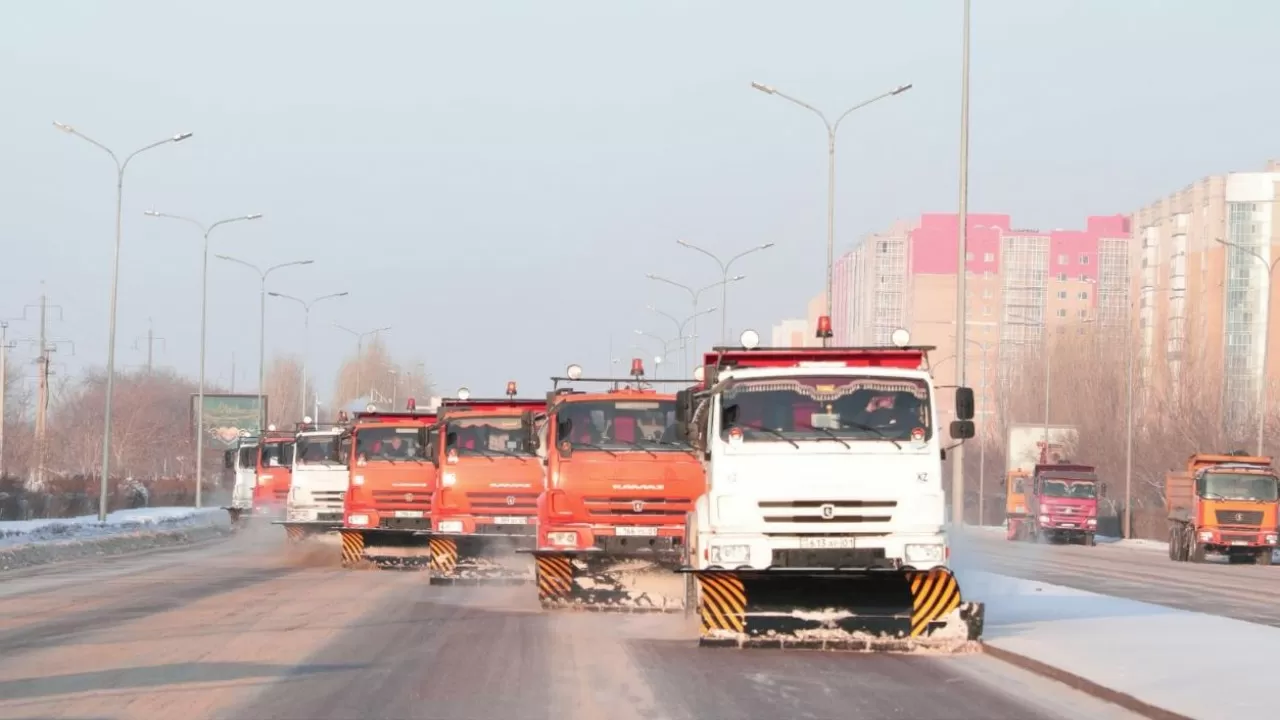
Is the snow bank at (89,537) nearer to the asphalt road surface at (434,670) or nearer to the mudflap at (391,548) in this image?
the mudflap at (391,548)

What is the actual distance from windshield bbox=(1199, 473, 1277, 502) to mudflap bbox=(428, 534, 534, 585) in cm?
2904

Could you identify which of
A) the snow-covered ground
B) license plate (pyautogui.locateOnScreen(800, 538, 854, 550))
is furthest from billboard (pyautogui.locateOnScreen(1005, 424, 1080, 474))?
license plate (pyautogui.locateOnScreen(800, 538, 854, 550))

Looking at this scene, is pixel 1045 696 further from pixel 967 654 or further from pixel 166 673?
pixel 166 673

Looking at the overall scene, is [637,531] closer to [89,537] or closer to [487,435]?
[487,435]

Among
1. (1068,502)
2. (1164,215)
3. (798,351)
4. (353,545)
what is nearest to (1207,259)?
(1164,215)

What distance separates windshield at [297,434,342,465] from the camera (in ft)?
114

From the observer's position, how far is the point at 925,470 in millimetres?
15562

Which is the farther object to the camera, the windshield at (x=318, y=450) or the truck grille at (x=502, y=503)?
the windshield at (x=318, y=450)

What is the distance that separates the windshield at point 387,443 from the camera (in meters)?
29.9

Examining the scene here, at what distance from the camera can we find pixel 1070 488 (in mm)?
63781

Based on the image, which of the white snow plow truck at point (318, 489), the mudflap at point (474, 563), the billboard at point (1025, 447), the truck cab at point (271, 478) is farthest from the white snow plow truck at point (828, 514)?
the billboard at point (1025, 447)

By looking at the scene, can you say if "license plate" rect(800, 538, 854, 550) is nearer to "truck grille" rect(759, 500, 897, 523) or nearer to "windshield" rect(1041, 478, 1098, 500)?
"truck grille" rect(759, 500, 897, 523)

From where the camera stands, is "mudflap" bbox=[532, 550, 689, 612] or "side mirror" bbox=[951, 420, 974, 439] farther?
"mudflap" bbox=[532, 550, 689, 612]

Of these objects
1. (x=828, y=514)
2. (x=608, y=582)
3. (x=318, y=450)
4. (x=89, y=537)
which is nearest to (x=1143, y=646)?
(x=828, y=514)
